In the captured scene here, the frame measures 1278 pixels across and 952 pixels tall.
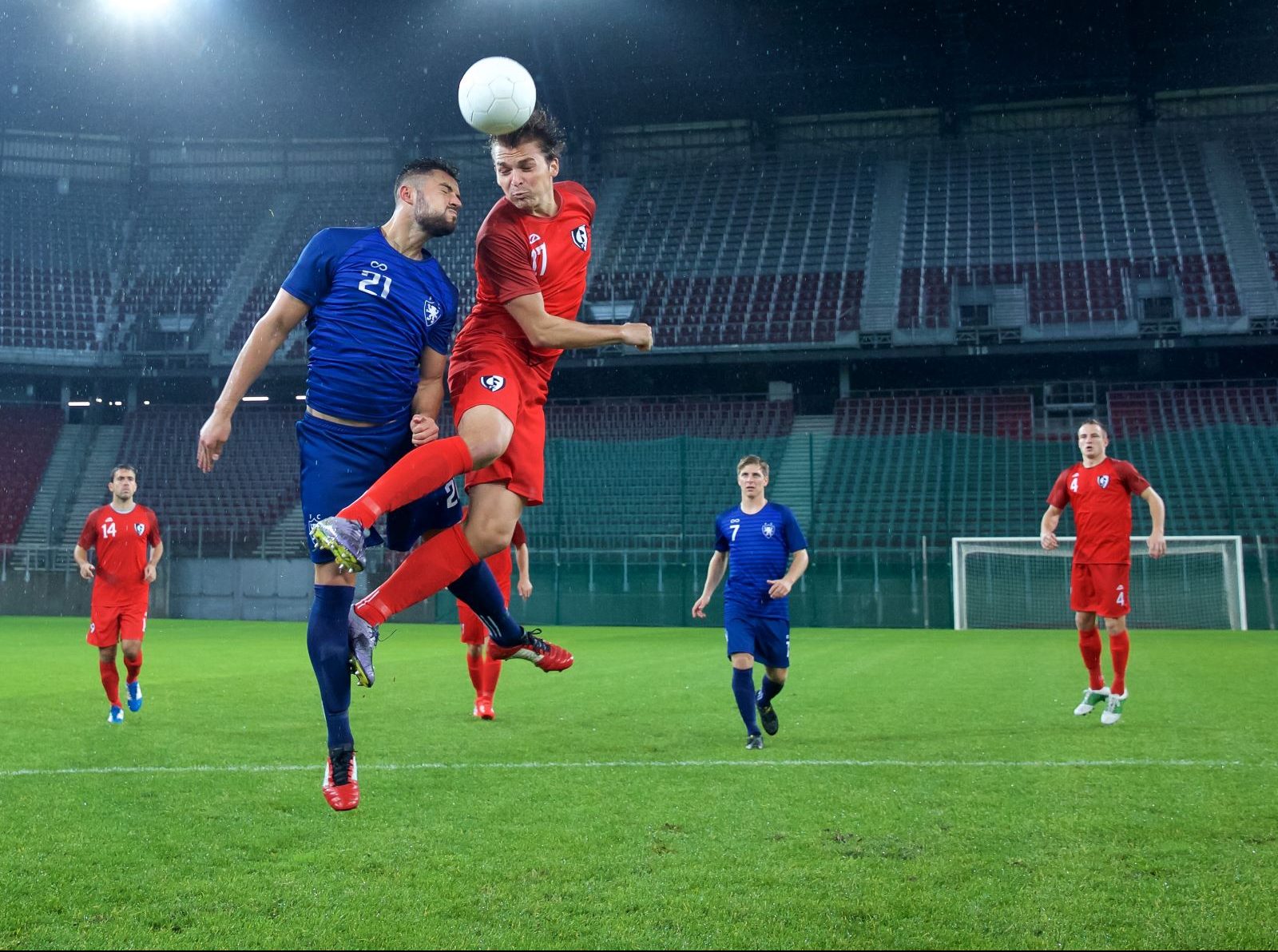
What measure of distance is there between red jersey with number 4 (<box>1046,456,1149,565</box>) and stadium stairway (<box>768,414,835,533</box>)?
14.1 m

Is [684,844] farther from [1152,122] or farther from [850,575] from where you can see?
[1152,122]

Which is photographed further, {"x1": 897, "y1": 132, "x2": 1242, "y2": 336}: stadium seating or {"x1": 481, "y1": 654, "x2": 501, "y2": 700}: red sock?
{"x1": 897, "y1": 132, "x2": 1242, "y2": 336}: stadium seating

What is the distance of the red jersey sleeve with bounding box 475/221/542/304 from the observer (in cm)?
488

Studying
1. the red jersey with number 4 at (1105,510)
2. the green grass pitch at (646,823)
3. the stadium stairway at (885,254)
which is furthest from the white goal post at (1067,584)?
the red jersey with number 4 at (1105,510)

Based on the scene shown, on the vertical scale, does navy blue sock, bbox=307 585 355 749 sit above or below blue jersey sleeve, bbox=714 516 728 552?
below

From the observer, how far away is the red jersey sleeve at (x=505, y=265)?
16.0 ft

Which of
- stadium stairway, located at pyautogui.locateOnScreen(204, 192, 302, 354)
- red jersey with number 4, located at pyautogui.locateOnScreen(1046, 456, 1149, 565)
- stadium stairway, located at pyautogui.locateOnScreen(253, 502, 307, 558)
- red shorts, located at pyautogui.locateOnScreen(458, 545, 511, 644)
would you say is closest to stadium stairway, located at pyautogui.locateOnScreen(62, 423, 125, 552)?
stadium stairway, located at pyautogui.locateOnScreen(253, 502, 307, 558)

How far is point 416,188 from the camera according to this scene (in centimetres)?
485

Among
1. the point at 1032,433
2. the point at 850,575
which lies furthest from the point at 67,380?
the point at 1032,433

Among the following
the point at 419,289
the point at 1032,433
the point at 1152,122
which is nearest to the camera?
the point at 419,289

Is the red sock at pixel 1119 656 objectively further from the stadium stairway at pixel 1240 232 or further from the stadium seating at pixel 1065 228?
the stadium stairway at pixel 1240 232

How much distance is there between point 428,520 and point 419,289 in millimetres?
946

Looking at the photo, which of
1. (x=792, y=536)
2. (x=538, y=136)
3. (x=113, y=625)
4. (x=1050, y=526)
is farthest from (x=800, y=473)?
(x=538, y=136)

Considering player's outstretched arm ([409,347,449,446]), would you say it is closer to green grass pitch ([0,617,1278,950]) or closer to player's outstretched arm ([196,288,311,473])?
player's outstretched arm ([196,288,311,473])
